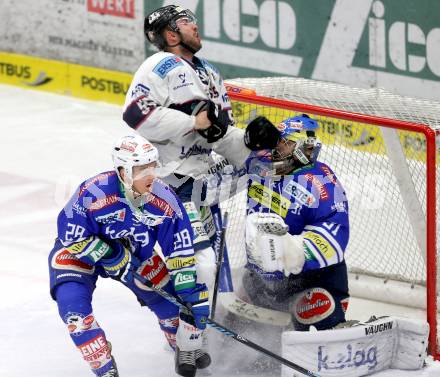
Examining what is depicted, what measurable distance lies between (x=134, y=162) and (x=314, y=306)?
0.94 meters

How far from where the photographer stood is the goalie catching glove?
174 inches

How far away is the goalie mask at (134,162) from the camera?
14.1 ft

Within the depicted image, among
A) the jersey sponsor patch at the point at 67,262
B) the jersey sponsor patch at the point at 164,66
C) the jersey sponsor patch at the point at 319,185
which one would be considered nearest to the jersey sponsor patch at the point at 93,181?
the jersey sponsor patch at the point at 67,262

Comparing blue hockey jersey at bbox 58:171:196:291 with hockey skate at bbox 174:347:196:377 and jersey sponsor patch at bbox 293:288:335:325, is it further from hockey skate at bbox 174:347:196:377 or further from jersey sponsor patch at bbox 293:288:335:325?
jersey sponsor patch at bbox 293:288:335:325

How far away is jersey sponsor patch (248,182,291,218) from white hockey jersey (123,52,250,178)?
207mm

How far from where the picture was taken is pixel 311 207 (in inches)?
185

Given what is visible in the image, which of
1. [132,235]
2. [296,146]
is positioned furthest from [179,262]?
[296,146]

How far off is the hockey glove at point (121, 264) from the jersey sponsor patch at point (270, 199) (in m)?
0.58

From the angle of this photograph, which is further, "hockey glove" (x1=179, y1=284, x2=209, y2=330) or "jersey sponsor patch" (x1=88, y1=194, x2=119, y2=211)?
"hockey glove" (x1=179, y1=284, x2=209, y2=330)

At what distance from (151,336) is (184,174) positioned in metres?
0.73

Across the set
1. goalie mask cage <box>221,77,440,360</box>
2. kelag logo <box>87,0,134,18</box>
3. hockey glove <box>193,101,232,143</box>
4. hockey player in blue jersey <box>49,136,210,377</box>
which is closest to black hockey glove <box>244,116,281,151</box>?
hockey glove <box>193,101,232,143</box>

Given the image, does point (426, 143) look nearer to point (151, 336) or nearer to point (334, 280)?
point (334, 280)

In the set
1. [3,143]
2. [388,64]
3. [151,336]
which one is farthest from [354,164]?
[3,143]

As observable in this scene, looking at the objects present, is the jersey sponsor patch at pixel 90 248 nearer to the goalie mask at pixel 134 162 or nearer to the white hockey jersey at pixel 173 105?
the goalie mask at pixel 134 162
